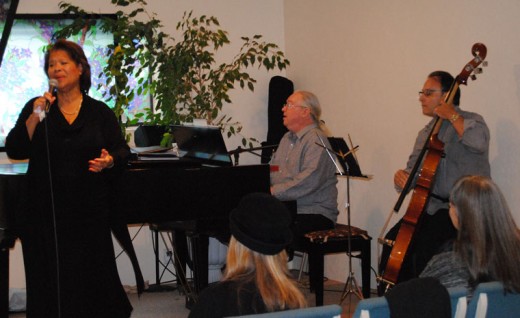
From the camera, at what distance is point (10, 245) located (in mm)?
3809

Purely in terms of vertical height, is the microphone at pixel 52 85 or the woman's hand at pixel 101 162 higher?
the microphone at pixel 52 85

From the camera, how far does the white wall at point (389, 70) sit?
15.5 ft

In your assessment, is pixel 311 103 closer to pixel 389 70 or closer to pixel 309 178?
pixel 309 178

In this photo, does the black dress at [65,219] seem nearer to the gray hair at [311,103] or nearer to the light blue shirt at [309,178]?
the light blue shirt at [309,178]

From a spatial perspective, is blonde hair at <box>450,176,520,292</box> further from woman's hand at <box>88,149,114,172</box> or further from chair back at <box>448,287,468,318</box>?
woman's hand at <box>88,149,114,172</box>

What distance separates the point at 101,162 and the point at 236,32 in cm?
342

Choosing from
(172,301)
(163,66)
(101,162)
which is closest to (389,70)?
(163,66)

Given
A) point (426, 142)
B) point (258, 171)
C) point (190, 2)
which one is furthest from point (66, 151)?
point (190, 2)

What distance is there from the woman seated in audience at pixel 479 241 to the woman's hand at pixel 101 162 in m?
1.58

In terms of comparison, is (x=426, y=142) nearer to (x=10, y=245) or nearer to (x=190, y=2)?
(x=10, y=245)

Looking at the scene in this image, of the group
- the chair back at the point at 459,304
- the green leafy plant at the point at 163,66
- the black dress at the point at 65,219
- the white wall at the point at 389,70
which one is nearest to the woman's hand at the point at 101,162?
the black dress at the point at 65,219

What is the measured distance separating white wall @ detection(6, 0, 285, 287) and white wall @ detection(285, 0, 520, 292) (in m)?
0.18

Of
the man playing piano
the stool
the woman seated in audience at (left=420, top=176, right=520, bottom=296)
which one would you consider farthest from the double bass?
the woman seated in audience at (left=420, top=176, right=520, bottom=296)

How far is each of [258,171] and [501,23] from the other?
5.59 ft
